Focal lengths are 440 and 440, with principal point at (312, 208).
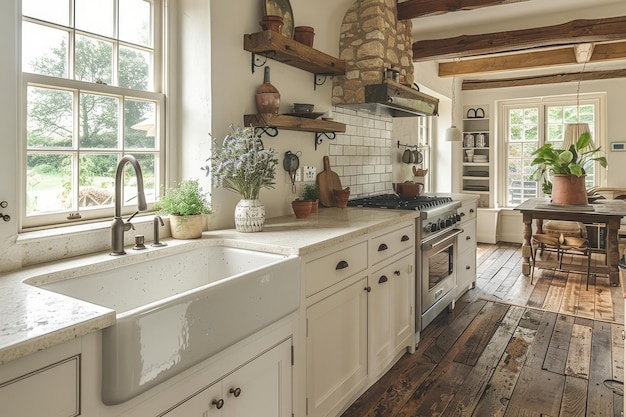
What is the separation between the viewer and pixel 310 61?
9.15 feet

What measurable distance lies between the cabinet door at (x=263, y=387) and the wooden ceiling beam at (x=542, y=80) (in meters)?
6.69

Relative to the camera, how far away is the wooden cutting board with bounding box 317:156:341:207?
3.23 m

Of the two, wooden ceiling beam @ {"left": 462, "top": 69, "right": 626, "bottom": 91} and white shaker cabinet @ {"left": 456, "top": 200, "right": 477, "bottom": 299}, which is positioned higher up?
wooden ceiling beam @ {"left": 462, "top": 69, "right": 626, "bottom": 91}

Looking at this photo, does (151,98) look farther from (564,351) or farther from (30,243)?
(564,351)

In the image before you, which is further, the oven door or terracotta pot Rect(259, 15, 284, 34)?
the oven door

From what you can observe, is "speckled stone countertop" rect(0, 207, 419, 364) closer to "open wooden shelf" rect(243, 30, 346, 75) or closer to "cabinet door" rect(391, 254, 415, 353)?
"cabinet door" rect(391, 254, 415, 353)

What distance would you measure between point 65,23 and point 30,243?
942mm

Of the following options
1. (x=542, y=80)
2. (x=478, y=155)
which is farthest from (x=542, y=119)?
(x=478, y=155)

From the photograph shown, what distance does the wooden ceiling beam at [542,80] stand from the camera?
6406 mm

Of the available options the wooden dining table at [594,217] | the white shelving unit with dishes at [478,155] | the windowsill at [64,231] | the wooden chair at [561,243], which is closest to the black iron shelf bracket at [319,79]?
the windowsill at [64,231]

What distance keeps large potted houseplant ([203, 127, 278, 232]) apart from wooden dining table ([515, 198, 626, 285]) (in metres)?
3.50

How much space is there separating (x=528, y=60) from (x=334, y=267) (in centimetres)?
533

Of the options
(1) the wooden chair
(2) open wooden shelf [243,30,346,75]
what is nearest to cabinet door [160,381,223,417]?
(2) open wooden shelf [243,30,346,75]

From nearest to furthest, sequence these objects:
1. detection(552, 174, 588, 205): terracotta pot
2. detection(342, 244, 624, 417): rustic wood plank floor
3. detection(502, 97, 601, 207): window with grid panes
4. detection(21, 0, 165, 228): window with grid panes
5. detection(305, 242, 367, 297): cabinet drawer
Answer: detection(21, 0, 165, 228): window with grid panes
detection(305, 242, 367, 297): cabinet drawer
detection(342, 244, 624, 417): rustic wood plank floor
detection(552, 174, 588, 205): terracotta pot
detection(502, 97, 601, 207): window with grid panes
